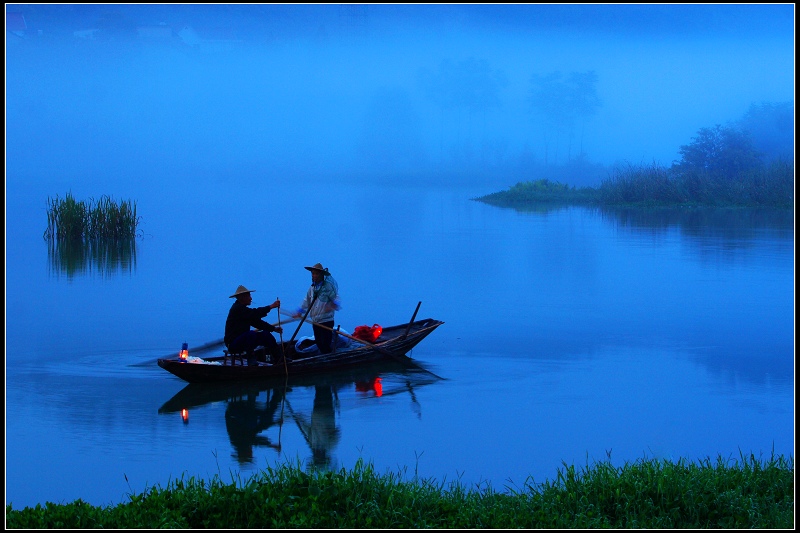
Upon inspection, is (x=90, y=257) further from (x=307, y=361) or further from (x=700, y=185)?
(x=700, y=185)

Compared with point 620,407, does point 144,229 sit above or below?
above

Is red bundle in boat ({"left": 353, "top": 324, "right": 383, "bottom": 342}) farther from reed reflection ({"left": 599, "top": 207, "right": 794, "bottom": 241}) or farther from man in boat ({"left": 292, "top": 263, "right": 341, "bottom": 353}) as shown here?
reed reflection ({"left": 599, "top": 207, "right": 794, "bottom": 241})

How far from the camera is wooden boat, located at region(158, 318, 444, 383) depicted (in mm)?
10023

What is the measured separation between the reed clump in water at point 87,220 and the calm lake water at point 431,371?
0.79 meters

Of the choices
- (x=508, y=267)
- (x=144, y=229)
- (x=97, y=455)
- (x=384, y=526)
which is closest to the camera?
(x=384, y=526)

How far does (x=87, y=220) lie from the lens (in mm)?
25359

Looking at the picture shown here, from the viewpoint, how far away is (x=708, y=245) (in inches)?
1097

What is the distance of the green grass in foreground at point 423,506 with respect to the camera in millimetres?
5488

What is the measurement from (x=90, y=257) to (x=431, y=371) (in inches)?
556

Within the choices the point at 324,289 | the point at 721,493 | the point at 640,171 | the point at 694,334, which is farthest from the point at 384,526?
the point at 640,171

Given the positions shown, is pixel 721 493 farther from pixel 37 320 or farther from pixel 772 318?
pixel 37 320

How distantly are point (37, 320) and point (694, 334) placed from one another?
9288 mm

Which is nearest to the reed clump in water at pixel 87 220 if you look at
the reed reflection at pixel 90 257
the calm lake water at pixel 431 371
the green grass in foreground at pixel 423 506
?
the reed reflection at pixel 90 257

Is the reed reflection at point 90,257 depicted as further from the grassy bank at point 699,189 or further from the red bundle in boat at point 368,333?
the grassy bank at point 699,189
